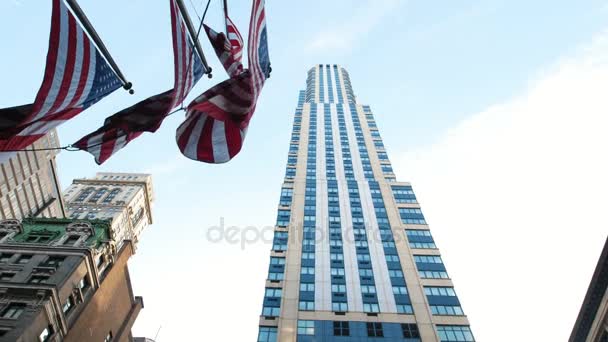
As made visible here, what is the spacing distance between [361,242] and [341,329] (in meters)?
18.6

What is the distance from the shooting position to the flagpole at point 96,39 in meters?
12.2

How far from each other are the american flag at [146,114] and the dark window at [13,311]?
3163 centimetres

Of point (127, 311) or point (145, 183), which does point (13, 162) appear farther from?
point (145, 183)

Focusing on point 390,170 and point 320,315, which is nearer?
point 320,315

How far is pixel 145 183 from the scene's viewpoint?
4882 inches

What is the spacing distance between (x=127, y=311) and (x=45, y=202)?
33.4 m

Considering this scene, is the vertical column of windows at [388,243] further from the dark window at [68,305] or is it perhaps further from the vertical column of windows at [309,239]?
the dark window at [68,305]

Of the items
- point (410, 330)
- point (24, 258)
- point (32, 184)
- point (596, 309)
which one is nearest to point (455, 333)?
point (410, 330)

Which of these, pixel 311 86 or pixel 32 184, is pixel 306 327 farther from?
pixel 311 86

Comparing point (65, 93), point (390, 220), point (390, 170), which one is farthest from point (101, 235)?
point (390, 170)

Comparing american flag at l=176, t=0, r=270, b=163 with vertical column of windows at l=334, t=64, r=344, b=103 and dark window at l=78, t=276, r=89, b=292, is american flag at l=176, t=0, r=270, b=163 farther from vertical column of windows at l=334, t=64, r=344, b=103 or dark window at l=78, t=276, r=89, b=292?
vertical column of windows at l=334, t=64, r=344, b=103

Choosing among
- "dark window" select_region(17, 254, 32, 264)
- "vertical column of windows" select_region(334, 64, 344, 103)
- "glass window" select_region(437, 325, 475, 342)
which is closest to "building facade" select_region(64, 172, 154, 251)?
"dark window" select_region(17, 254, 32, 264)

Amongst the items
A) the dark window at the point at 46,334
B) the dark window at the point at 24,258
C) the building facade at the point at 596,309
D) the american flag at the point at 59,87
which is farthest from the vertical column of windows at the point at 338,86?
the american flag at the point at 59,87

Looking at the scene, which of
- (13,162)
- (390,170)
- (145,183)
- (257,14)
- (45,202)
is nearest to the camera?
(257,14)
